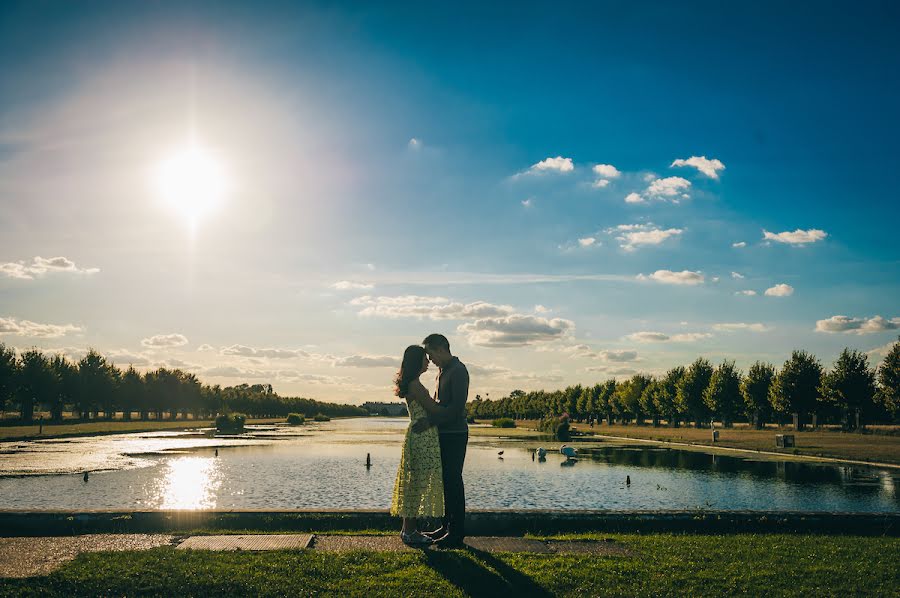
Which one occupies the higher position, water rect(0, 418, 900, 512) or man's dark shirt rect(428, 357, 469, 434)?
man's dark shirt rect(428, 357, 469, 434)

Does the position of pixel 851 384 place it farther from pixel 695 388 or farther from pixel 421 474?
pixel 421 474

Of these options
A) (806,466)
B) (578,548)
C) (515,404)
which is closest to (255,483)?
(578,548)

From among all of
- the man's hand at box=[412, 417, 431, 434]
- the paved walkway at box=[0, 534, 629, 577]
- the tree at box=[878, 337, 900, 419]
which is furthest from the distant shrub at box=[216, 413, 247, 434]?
the man's hand at box=[412, 417, 431, 434]

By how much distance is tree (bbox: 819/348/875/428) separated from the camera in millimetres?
72688

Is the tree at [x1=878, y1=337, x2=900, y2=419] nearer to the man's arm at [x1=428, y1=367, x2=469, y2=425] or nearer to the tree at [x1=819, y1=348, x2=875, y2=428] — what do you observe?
the tree at [x1=819, y1=348, x2=875, y2=428]

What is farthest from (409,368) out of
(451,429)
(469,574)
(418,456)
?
(469,574)

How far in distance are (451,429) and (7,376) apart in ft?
296

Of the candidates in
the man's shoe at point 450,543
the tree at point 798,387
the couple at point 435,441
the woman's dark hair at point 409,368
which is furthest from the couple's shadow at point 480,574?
the tree at point 798,387

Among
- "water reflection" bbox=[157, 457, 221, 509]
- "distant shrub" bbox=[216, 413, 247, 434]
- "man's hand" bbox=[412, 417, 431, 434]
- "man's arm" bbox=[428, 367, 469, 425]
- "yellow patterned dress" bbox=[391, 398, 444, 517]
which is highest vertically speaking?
"man's arm" bbox=[428, 367, 469, 425]

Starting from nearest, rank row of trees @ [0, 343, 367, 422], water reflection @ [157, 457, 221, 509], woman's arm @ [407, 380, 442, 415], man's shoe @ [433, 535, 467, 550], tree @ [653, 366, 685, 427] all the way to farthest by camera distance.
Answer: woman's arm @ [407, 380, 442, 415]
man's shoe @ [433, 535, 467, 550]
water reflection @ [157, 457, 221, 509]
row of trees @ [0, 343, 367, 422]
tree @ [653, 366, 685, 427]

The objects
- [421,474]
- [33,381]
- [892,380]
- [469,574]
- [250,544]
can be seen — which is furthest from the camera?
[33,381]

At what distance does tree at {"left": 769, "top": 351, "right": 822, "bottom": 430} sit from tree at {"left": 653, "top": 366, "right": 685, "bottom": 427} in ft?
72.2

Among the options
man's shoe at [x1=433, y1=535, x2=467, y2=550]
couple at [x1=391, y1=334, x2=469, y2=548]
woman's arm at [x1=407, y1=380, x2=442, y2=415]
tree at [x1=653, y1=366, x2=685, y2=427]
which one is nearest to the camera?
woman's arm at [x1=407, y1=380, x2=442, y2=415]

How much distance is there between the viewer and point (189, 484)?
91.0 feet
